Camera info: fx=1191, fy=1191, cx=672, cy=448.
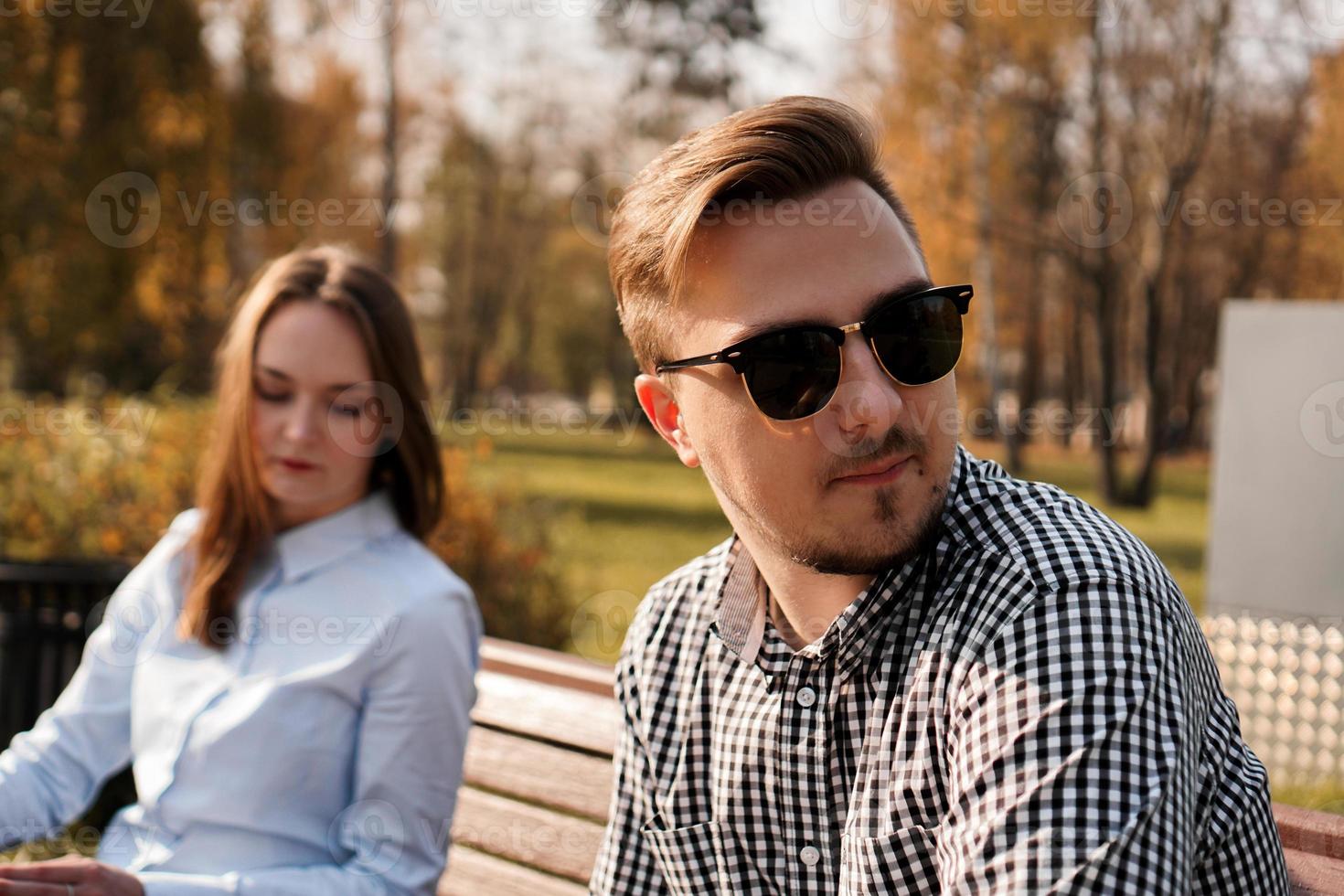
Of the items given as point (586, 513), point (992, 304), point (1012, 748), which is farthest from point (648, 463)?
point (1012, 748)

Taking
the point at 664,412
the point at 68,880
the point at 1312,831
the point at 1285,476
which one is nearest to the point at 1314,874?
the point at 1312,831

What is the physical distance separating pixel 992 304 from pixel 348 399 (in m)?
14.7

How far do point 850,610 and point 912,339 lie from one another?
0.37 m

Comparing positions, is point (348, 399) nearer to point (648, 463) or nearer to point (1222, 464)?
point (1222, 464)

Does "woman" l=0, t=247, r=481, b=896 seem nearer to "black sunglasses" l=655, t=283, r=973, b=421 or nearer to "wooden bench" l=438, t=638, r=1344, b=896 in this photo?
"wooden bench" l=438, t=638, r=1344, b=896

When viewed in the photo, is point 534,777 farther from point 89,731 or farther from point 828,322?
point 828,322

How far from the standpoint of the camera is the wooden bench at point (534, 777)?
2.56 m

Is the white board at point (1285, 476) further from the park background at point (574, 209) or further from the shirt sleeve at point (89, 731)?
the shirt sleeve at point (89, 731)

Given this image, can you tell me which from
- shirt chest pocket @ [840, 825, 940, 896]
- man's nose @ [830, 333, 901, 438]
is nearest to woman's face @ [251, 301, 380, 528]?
man's nose @ [830, 333, 901, 438]

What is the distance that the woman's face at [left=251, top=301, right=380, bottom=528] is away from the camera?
2688 millimetres

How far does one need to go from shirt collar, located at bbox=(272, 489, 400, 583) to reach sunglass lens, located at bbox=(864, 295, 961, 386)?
1514mm

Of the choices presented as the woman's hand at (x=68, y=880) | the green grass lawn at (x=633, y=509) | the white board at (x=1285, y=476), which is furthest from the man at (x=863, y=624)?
the white board at (x=1285, y=476)

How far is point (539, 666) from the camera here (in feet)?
9.34

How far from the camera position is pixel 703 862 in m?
1.81
